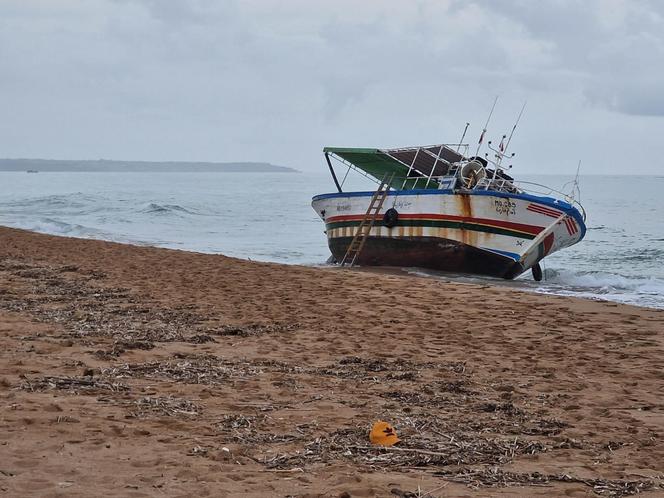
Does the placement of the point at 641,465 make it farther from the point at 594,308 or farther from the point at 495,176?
the point at 495,176

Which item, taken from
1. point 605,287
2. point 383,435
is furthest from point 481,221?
point 383,435

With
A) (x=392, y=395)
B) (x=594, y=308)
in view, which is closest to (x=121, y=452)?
(x=392, y=395)

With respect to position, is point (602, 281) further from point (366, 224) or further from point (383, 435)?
point (383, 435)

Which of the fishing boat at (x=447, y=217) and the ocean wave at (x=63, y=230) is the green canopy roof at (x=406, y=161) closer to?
the fishing boat at (x=447, y=217)

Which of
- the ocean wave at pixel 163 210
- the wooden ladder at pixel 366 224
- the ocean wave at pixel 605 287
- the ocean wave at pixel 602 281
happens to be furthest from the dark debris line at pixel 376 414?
the ocean wave at pixel 163 210

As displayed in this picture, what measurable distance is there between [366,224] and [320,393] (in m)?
14.3

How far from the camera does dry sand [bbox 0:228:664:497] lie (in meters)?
4.61

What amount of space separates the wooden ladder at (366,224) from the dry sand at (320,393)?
775cm

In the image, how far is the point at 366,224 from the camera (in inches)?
816

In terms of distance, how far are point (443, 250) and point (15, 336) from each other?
12.3 m

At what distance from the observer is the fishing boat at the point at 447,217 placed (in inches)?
714

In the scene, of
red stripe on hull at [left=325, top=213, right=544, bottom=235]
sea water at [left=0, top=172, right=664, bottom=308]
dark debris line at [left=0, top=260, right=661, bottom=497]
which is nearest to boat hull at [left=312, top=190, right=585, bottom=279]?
red stripe on hull at [left=325, top=213, right=544, bottom=235]

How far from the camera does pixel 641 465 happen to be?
494 cm

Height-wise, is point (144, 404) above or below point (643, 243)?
below
